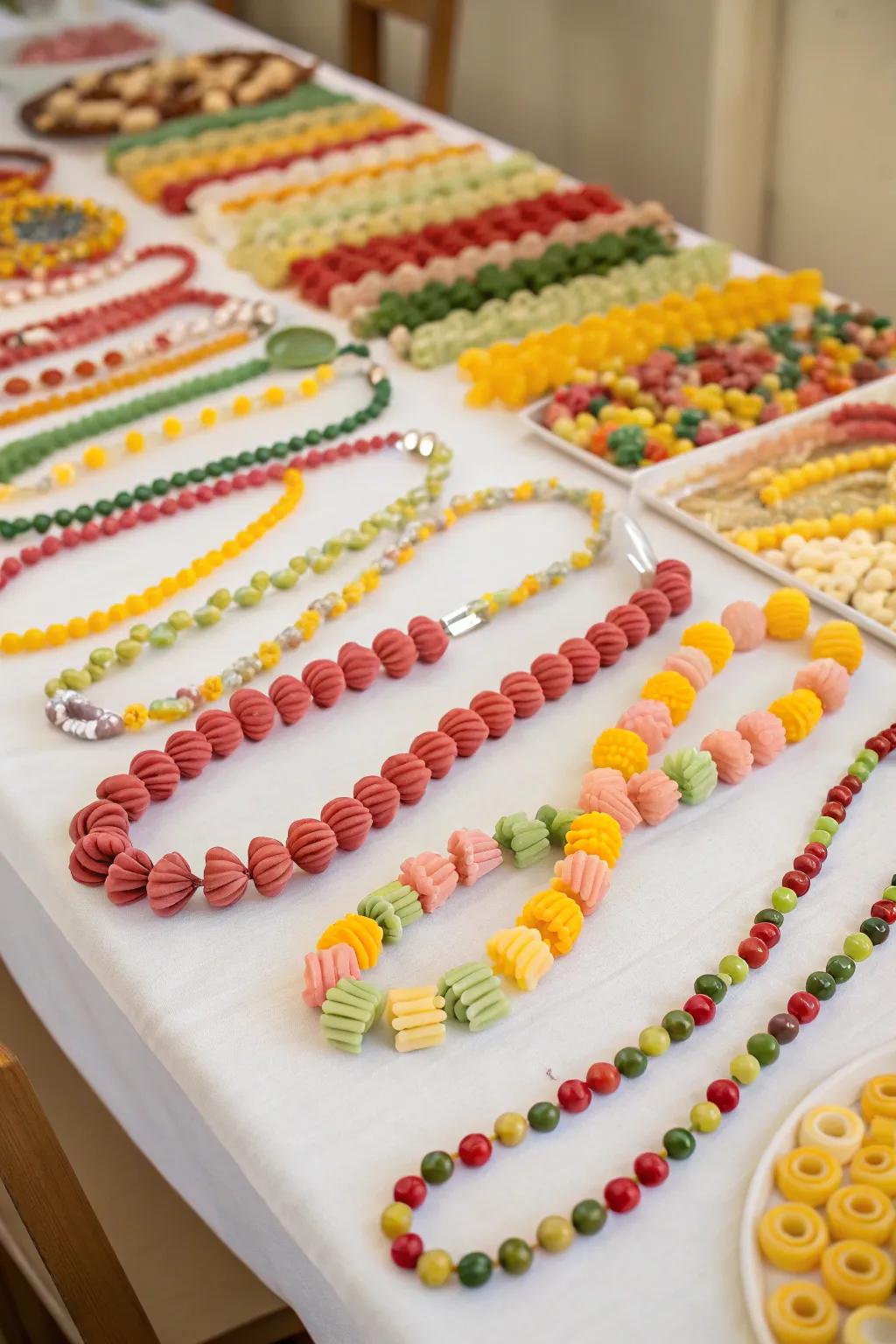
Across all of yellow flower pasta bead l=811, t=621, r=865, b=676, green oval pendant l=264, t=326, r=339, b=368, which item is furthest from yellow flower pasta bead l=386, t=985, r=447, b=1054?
green oval pendant l=264, t=326, r=339, b=368

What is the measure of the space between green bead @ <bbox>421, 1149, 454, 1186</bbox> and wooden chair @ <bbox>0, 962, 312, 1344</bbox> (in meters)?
0.22

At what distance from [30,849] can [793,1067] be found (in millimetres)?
544

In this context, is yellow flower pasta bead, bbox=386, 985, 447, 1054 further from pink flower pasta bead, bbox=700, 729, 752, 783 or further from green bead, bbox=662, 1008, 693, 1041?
pink flower pasta bead, bbox=700, 729, 752, 783

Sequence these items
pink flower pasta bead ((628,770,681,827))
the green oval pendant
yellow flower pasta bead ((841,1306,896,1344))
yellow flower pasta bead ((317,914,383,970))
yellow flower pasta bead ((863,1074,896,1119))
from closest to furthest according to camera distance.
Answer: yellow flower pasta bead ((841,1306,896,1344)) → yellow flower pasta bead ((863,1074,896,1119)) → yellow flower pasta bead ((317,914,383,970)) → pink flower pasta bead ((628,770,681,827)) → the green oval pendant

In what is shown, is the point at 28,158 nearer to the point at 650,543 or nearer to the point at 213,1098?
the point at 650,543

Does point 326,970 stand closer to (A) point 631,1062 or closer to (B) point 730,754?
(A) point 631,1062

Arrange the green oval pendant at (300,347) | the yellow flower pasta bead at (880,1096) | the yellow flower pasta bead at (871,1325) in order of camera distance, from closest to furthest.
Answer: the yellow flower pasta bead at (871,1325) → the yellow flower pasta bead at (880,1096) → the green oval pendant at (300,347)

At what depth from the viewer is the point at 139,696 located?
1.09 m

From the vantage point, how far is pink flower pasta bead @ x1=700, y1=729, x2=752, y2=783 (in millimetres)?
960

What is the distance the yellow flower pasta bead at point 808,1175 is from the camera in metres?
0.69

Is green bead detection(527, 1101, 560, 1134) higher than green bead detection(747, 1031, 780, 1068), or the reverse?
green bead detection(747, 1031, 780, 1068)

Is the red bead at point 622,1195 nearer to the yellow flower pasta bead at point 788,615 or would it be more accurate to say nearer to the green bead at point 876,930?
the green bead at point 876,930

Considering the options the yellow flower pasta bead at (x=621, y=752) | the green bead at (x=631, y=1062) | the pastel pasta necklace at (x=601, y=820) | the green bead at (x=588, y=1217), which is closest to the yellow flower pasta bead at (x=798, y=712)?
the pastel pasta necklace at (x=601, y=820)

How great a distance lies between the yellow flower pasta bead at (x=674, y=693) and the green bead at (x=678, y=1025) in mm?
299
